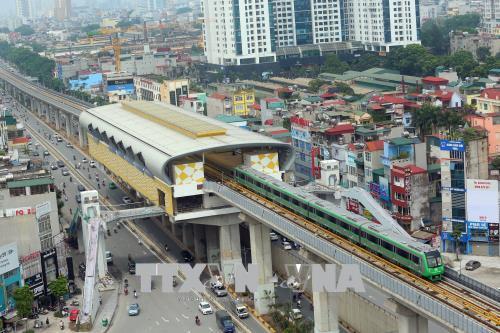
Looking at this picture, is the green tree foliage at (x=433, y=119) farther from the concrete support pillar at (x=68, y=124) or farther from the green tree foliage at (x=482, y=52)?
the green tree foliage at (x=482, y=52)

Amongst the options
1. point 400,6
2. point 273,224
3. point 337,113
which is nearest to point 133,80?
point 400,6

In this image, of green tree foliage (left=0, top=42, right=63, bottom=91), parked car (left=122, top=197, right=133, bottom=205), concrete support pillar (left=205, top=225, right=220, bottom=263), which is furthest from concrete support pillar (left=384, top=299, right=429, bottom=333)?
green tree foliage (left=0, top=42, right=63, bottom=91)

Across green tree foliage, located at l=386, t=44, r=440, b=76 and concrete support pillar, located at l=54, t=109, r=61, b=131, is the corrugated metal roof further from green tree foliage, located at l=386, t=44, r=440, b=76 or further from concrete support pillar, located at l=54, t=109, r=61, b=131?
green tree foliage, located at l=386, t=44, r=440, b=76

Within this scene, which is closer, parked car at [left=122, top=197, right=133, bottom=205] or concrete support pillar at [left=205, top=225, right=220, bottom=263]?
concrete support pillar at [left=205, top=225, right=220, bottom=263]

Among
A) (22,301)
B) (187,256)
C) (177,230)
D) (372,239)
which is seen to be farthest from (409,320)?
Answer: (177,230)

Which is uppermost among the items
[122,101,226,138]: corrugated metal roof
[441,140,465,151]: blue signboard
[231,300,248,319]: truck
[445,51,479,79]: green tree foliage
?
[122,101,226,138]: corrugated metal roof

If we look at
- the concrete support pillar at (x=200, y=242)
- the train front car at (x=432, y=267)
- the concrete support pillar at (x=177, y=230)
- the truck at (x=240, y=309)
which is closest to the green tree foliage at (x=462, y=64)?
the concrete support pillar at (x=177, y=230)

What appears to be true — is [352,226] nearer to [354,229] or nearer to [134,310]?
[354,229]
